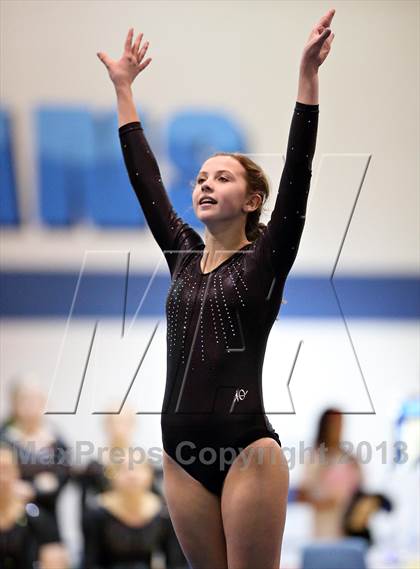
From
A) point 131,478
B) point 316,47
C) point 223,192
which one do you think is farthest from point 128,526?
point 316,47

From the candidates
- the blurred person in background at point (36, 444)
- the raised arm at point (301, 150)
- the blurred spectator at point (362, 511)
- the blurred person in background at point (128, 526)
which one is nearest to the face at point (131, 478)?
the blurred person in background at point (128, 526)

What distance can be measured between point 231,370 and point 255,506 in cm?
29

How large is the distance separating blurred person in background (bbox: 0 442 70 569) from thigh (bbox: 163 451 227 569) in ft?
5.89

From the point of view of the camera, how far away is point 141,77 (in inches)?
141

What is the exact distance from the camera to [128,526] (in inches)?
140

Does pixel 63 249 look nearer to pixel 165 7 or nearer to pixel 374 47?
pixel 165 7

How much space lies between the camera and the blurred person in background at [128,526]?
11.6 feet

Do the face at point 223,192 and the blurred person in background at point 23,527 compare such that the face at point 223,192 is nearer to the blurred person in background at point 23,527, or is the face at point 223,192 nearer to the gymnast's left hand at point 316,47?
the gymnast's left hand at point 316,47

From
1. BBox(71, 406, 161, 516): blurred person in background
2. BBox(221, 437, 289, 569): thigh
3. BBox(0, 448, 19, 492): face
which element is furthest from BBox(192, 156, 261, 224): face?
BBox(0, 448, 19, 492): face

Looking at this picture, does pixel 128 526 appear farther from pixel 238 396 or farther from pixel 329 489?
pixel 238 396

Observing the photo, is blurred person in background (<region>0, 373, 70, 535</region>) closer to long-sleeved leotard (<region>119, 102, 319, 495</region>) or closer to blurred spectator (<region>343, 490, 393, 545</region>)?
blurred spectator (<region>343, 490, 393, 545</region>)

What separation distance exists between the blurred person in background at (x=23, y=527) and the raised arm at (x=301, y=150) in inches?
80.9

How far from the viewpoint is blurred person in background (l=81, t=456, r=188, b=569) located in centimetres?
354

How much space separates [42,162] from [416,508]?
2097 mm
